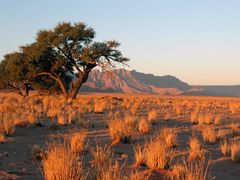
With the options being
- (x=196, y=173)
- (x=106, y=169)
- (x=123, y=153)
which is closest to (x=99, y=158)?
(x=106, y=169)

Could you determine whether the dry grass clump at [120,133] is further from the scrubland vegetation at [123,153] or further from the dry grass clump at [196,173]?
the dry grass clump at [196,173]

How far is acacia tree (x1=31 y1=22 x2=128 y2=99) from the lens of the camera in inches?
1375

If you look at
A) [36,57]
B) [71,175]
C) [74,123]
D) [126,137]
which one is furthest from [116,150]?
[36,57]

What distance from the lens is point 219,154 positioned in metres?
9.91

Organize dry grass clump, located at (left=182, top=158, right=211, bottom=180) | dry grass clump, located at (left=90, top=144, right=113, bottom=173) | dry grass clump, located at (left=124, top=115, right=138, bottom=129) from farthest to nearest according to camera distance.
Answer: dry grass clump, located at (left=124, top=115, right=138, bottom=129), dry grass clump, located at (left=90, top=144, right=113, bottom=173), dry grass clump, located at (left=182, top=158, right=211, bottom=180)

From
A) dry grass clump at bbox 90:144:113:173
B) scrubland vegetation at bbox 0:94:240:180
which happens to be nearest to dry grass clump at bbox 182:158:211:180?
scrubland vegetation at bbox 0:94:240:180

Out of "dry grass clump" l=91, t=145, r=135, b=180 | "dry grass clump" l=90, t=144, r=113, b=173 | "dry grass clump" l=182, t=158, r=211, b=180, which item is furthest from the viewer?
"dry grass clump" l=90, t=144, r=113, b=173

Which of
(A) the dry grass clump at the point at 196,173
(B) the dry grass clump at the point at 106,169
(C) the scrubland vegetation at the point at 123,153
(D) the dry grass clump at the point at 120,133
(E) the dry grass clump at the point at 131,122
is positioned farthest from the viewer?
(E) the dry grass clump at the point at 131,122

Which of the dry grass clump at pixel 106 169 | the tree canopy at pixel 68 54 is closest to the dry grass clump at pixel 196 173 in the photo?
the dry grass clump at pixel 106 169

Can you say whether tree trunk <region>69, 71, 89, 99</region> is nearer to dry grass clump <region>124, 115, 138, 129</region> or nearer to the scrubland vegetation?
the scrubland vegetation

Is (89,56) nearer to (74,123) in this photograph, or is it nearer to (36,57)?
(36,57)

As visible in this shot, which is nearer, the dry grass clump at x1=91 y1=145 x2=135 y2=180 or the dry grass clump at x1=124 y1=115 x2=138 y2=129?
the dry grass clump at x1=91 y1=145 x2=135 y2=180

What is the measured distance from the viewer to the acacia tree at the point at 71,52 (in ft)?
115

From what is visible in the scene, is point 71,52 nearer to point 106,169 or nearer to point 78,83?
point 78,83
